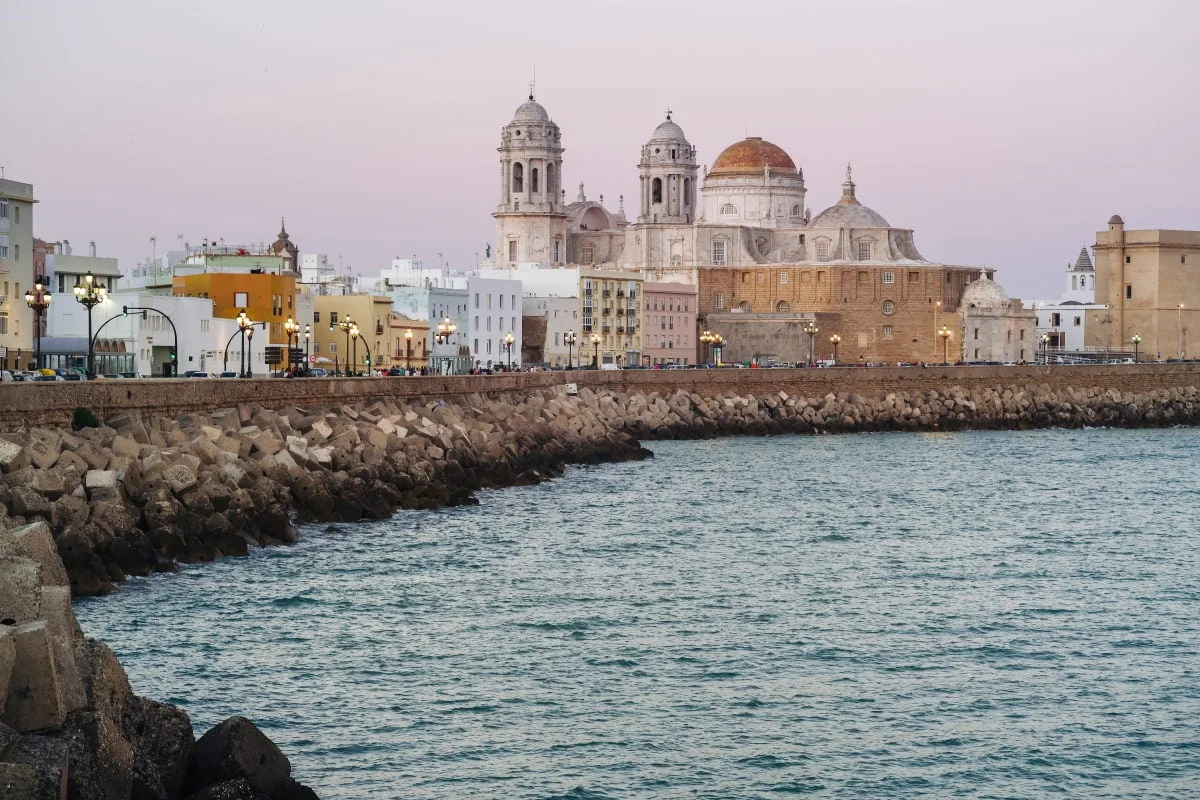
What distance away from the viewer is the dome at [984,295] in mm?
96250

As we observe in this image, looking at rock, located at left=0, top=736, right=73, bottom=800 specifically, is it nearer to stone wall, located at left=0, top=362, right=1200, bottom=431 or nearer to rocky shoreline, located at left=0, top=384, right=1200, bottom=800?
rocky shoreline, located at left=0, top=384, right=1200, bottom=800

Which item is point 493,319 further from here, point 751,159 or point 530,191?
point 751,159

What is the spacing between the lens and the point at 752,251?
338 feet

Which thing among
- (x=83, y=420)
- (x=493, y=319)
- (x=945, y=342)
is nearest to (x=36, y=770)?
(x=83, y=420)

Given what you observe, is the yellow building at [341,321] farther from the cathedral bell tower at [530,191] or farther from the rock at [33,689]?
the rock at [33,689]

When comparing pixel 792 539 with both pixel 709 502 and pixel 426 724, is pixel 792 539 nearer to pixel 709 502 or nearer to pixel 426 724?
pixel 709 502

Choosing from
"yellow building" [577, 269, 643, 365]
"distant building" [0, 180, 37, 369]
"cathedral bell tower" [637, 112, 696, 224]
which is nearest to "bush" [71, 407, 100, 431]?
"distant building" [0, 180, 37, 369]

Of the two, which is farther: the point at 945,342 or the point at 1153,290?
the point at 1153,290

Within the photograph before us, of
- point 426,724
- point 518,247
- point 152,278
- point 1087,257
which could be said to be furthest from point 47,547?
point 1087,257

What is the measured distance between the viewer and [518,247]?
97750 millimetres

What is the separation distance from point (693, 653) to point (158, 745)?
8.30 meters

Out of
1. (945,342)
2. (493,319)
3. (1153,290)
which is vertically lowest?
(945,342)

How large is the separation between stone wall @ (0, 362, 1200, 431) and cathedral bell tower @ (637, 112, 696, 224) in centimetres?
3273

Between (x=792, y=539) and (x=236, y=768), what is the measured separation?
19.2 metres
